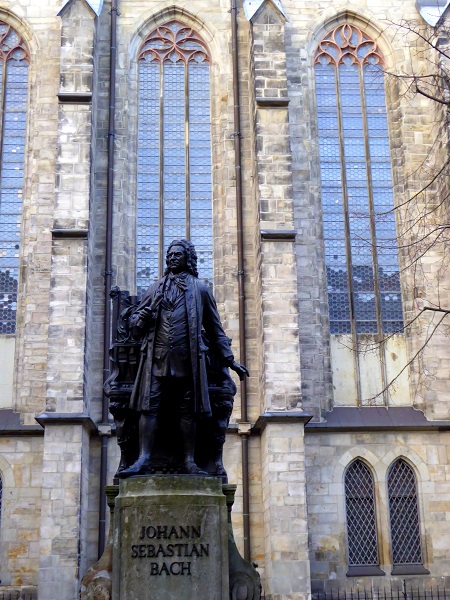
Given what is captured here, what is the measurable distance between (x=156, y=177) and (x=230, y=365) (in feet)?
40.4

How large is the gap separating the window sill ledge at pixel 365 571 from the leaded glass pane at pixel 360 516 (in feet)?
0.31

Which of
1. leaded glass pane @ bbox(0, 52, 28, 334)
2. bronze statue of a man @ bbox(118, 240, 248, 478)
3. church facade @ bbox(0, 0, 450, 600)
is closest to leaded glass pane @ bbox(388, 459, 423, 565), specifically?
church facade @ bbox(0, 0, 450, 600)

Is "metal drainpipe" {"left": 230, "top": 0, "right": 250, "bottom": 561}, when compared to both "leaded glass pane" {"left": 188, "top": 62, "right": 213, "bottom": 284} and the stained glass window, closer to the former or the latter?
"leaded glass pane" {"left": 188, "top": 62, "right": 213, "bottom": 284}

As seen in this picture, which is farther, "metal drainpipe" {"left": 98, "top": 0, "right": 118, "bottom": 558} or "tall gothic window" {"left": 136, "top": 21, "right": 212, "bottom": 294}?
"tall gothic window" {"left": 136, "top": 21, "right": 212, "bottom": 294}

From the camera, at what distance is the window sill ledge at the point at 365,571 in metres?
16.7

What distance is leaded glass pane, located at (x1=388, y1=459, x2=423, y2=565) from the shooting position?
17.1 metres

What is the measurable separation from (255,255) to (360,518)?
18.8 ft

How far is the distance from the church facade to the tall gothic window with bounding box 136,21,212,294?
48mm

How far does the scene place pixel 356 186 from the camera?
1969 centimetres

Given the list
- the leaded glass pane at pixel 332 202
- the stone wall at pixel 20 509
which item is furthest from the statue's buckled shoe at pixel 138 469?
the leaded glass pane at pixel 332 202

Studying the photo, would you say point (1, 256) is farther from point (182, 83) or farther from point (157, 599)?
point (157, 599)

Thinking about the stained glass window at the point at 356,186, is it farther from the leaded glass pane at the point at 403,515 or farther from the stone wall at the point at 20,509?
the stone wall at the point at 20,509

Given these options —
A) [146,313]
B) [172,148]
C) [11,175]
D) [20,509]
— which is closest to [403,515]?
[20,509]

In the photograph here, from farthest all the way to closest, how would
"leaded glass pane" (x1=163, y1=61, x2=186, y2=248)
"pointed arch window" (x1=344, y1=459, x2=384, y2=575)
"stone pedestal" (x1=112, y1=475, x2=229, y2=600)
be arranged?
1. "leaded glass pane" (x1=163, y1=61, x2=186, y2=248)
2. "pointed arch window" (x1=344, y1=459, x2=384, y2=575)
3. "stone pedestal" (x1=112, y1=475, x2=229, y2=600)
